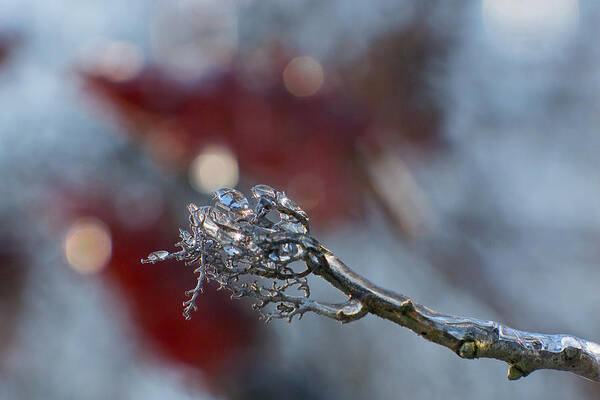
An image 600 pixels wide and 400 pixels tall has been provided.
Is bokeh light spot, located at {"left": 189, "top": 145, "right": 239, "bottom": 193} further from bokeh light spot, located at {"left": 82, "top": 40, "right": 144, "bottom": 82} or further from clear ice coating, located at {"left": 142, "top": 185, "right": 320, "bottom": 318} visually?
clear ice coating, located at {"left": 142, "top": 185, "right": 320, "bottom": 318}

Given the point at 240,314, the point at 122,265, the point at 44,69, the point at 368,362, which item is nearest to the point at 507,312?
the point at 368,362

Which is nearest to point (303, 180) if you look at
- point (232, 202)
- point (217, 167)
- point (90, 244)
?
point (217, 167)

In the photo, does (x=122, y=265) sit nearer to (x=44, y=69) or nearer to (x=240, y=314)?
(x=240, y=314)

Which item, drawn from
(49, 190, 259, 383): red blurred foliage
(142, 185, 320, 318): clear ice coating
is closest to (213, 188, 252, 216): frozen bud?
(142, 185, 320, 318): clear ice coating

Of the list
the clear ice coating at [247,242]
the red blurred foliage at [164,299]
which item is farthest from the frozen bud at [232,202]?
the red blurred foliage at [164,299]

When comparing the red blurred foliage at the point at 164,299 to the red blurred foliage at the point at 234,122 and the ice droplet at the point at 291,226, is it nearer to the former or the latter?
the red blurred foliage at the point at 234,122

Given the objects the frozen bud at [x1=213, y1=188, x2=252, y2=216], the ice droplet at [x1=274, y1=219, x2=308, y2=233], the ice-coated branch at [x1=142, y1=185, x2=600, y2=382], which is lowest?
the ice-coated branch at [x1=142, y1=185, x2=600, y2=382]

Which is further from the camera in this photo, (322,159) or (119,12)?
(119,12)
